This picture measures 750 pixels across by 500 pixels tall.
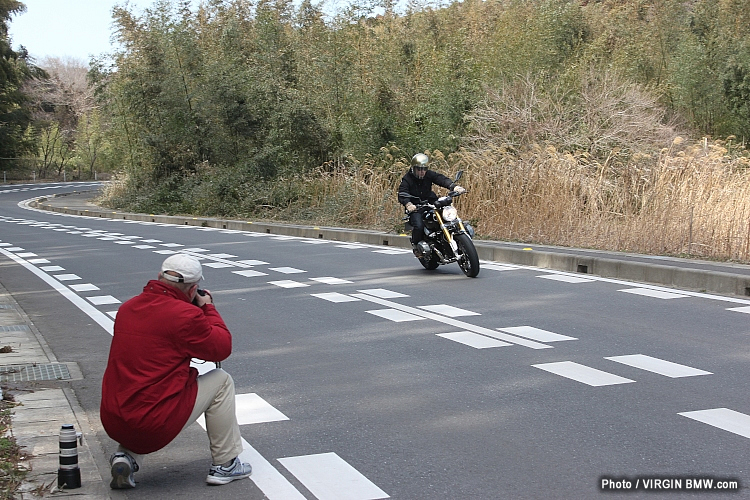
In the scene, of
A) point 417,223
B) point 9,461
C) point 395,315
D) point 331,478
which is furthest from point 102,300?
point 331,478

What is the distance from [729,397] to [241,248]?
14.1 metres

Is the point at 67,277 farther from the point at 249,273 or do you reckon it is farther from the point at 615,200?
the point at 615,200

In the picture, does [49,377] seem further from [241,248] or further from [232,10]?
[232,10]

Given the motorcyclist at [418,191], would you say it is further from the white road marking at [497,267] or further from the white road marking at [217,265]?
the white road marking at [217,265]

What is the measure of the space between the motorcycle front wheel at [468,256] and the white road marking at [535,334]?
158 inches

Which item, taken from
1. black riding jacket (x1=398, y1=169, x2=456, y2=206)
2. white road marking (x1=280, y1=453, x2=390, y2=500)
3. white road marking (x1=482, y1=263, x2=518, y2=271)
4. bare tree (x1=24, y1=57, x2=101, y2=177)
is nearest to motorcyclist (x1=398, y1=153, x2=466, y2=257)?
black riding jacket (x1=398, y1=169, x2=456, y2=206)

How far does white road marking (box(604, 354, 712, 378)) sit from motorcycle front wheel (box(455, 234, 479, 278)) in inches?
217

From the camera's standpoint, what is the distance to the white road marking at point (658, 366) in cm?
718

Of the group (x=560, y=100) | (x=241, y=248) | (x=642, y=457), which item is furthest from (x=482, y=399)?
(x=560, y=100)

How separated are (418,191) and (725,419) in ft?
29.0

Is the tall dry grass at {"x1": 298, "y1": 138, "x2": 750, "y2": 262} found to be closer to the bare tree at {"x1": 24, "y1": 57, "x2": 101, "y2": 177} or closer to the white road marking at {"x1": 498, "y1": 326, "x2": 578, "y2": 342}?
the white road marking at {"x1": 498, "y1": 326, "x2": 578, "y2": 342}

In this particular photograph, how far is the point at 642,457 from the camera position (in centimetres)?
515

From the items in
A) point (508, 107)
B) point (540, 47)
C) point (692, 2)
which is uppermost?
point (692, 2)

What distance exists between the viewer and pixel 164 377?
15.7ft
